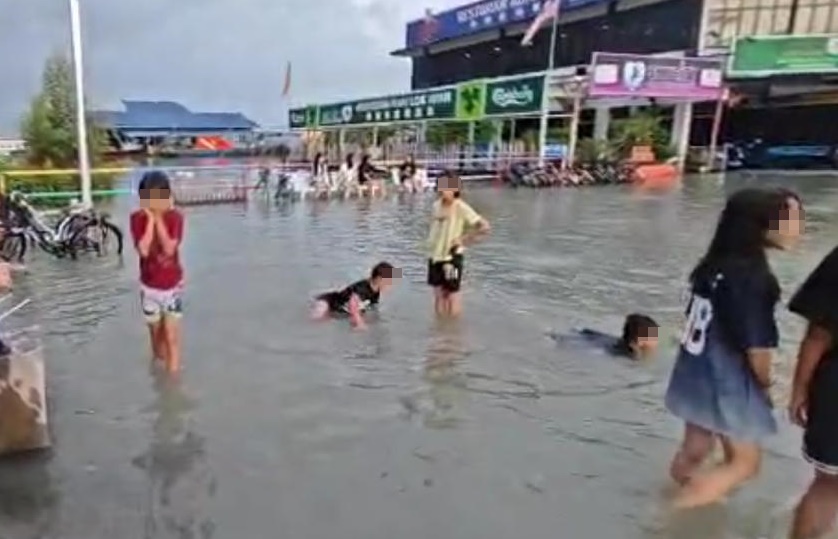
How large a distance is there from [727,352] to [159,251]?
3.63 metres

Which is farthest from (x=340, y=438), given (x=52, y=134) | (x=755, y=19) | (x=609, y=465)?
(x=755, y=19)

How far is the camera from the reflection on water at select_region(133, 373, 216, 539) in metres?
3.64

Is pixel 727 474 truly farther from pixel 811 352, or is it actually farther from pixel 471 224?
pixel 471 224

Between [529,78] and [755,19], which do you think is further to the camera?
[755,19]

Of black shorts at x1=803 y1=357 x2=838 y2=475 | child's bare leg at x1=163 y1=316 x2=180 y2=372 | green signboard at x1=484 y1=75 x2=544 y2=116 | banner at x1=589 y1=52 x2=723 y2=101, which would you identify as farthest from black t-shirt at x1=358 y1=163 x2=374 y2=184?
black shorts at x1=803 y1=357 x2=838 y2=475

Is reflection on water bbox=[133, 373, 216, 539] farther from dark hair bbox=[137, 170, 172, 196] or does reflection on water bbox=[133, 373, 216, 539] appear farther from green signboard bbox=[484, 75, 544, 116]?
green signboard bbox=[484, 75, 544, 116]

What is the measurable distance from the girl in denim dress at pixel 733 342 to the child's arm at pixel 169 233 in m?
3.32

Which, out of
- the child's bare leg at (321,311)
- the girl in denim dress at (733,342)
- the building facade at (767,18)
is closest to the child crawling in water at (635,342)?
the child's bare leg at (321,311)

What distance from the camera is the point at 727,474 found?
3559 mm

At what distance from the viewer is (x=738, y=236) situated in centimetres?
314

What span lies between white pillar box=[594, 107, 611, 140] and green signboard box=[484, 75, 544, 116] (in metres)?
4.03

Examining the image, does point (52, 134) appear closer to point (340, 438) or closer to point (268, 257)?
point (268, 257)

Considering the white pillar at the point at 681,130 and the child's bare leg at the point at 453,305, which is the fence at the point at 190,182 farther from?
the white pillar at the point at 681,130

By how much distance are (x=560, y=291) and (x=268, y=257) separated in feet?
13.9
